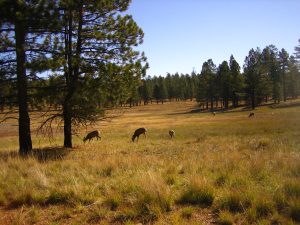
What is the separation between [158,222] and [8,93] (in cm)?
1330

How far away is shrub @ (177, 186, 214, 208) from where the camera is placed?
6.04 metres

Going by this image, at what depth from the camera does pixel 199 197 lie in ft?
20.1

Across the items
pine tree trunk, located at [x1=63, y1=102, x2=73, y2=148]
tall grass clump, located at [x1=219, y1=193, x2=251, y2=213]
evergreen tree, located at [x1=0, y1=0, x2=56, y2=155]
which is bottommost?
tall grass clump, located at [x1=219, y1=193, x2=251, y2=213]

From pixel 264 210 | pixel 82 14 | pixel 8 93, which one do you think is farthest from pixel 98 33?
pixel 264 210

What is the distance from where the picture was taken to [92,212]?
5.96 meters

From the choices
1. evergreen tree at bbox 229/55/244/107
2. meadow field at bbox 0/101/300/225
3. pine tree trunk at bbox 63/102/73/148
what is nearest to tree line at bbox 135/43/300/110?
evergreen tree at bbox 229/55/244/107

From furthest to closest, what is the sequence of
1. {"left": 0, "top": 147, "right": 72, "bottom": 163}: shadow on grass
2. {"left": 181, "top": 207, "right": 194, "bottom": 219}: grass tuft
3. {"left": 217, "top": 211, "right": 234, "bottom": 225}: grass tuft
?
{"left": 0, "top": 147, "right": 72, "bottom": 163}: shadow on grass → {"left": 181, "top": 207, "right": 194, "bottom": 219}: grass tuft → {"left": 217, "top": 211, "right": 234, "bottom": 225}: grass tuft

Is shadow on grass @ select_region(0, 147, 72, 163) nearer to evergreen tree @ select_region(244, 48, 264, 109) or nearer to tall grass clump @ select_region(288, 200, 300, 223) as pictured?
tall grass clump @ select_region(288, 200, 300, 223)

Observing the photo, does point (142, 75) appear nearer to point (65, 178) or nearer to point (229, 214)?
point (65, 178)

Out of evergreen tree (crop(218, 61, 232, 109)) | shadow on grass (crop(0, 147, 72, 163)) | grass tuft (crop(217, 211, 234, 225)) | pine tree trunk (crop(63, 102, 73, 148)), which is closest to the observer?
grass tuft (crop(217, 211, 234, 225))

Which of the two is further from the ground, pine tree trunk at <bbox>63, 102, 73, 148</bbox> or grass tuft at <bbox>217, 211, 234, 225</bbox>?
pine tree trunk at <bbox>63, 102, 73, 148</bbox>

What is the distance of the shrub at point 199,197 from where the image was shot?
604 cm

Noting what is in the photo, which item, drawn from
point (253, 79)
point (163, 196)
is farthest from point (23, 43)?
point (253, 79)

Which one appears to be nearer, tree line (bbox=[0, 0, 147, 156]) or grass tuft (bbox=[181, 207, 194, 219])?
grass tuft (bbox=[181, 207, 194, 219])
